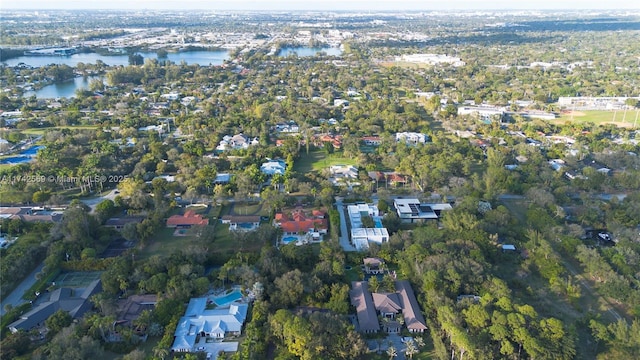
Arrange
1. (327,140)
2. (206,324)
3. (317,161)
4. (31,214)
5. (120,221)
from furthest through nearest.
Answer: (327,140) → (317,161) → (31,214) → (120,221) → (206,324)

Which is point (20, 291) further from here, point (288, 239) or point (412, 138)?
point (412, 138)

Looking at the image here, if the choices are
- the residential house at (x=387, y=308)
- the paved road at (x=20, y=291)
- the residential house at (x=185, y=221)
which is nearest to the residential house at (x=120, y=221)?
the residential house at (x=185, y=221)

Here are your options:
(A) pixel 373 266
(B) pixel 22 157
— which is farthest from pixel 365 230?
(B) pixel 22 157

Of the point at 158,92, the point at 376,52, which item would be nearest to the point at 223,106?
the point at 158,92

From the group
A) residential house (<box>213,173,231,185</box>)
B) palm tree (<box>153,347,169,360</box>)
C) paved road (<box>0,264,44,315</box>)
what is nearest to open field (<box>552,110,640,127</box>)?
residential house (<box>213,173,231,185</box>)

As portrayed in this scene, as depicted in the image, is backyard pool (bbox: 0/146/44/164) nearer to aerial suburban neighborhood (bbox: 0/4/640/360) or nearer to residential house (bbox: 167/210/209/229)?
aerial suburban neighborhood (bbox: 0/4/640/360)

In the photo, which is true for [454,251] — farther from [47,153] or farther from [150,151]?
[47,153]

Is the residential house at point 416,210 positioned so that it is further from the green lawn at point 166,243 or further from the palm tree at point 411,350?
the green lawn at point 166,243

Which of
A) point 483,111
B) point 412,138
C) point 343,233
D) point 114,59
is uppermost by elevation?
point 114,59
